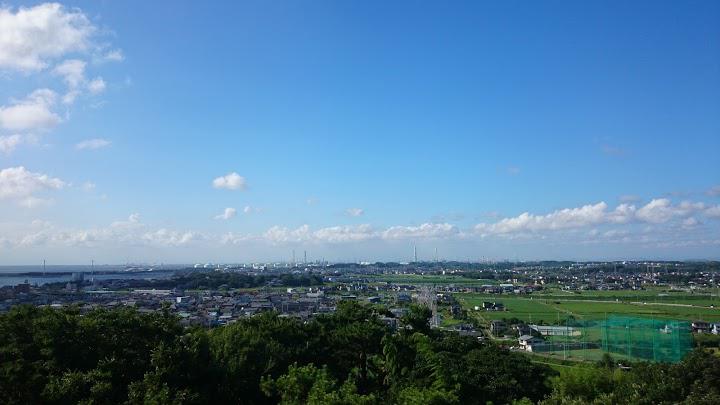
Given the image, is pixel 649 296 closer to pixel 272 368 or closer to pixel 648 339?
pixel 648 339

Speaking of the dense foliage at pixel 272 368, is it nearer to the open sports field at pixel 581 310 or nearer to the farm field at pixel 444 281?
the open sports field at pixel 581 310

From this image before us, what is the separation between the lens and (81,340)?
10289 millimetres

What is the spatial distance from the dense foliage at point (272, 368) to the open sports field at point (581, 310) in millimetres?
30042

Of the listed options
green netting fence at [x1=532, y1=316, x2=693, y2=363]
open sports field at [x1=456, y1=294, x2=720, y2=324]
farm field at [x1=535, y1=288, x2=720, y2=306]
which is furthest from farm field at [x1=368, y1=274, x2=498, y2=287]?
green netting fence at [x1=532, y1=316, x2=693, y2=363]

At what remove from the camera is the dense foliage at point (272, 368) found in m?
8.59

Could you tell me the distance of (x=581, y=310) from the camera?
162 ft

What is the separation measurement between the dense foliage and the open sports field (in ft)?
98.6

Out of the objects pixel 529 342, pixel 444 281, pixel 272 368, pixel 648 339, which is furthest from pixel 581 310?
pixel 444 281

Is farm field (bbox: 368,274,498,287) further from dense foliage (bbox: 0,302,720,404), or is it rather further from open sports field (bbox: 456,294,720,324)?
dense foliage (bbox: 0,302,720,404)

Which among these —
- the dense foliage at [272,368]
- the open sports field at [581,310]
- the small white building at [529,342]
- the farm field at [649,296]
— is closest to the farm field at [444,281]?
the farm field at [649,296]

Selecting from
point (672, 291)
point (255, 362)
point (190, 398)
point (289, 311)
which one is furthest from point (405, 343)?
point (672, 291)

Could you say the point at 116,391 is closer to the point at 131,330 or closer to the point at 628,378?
the point at 131,330

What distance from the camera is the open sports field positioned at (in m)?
43.2

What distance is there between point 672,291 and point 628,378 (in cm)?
6174
